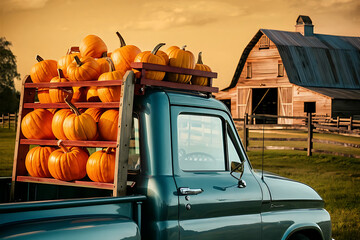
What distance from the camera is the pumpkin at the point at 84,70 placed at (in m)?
5.02

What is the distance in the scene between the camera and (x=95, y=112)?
502 centimetres

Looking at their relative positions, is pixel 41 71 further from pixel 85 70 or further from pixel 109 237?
pixel 109 237

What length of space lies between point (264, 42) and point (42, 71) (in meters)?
46.4

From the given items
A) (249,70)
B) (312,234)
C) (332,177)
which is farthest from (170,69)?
(249,70)

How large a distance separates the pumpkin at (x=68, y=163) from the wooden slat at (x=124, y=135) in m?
0.63

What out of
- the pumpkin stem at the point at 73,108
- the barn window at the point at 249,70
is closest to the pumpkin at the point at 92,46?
the pumpkin stem at the point at 73,108

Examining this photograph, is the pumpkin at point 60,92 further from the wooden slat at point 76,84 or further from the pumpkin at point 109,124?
the pumpkin at point 109,124

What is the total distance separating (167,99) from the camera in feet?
15.3

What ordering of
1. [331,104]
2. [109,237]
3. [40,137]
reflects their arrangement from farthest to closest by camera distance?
[331,104] < [40,137] < [109,237]

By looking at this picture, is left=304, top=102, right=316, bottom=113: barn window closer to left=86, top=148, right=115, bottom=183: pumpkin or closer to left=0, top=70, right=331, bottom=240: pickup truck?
left=0, top=70, right=331, bottom=240: pickup truck

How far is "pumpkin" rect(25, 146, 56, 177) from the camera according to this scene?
203 inches

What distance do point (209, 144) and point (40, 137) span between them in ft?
5.11

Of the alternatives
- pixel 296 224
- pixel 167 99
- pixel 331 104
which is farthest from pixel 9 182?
pixel 331 104

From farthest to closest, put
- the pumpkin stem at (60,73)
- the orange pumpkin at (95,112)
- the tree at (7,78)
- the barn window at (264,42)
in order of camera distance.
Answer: the tree at (7,78) → the barn window at (264,42) → the pumpkin stem at (60,73) → the orange pumpkin at (95,112)
